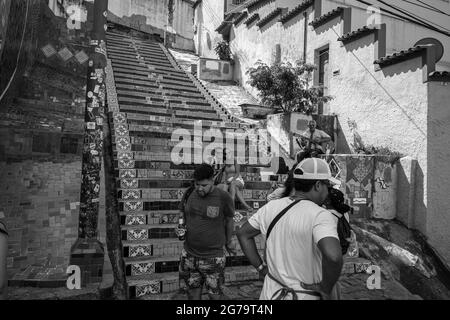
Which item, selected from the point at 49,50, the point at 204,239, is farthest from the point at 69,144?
the point at 204,239

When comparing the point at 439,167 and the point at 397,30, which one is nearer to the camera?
the point at 439,167

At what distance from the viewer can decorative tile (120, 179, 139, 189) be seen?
636 cm

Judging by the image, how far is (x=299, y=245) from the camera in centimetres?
214

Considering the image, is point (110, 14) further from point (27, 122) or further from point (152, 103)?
point (27, 122)

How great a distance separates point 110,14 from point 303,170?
77.7 ft

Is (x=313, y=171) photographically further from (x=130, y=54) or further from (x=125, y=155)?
(x=130, y=54)

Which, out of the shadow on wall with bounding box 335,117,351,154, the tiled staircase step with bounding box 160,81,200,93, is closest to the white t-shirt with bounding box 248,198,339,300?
the shadow on wall with bounding box 335,117,351,154

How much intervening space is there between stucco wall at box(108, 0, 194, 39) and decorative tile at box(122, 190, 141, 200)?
20.3 meters

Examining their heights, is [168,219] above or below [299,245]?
below

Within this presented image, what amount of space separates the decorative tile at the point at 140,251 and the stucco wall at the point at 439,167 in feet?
17.4

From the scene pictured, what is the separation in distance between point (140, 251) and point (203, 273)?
1.71 metres

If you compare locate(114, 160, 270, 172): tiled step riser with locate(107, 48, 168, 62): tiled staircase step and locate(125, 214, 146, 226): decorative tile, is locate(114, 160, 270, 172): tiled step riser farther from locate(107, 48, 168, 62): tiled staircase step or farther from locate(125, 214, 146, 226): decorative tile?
locate(107, 48, 168, 62): tiled staircase step

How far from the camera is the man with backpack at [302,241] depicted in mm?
2033

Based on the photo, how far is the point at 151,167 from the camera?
7.05 m
